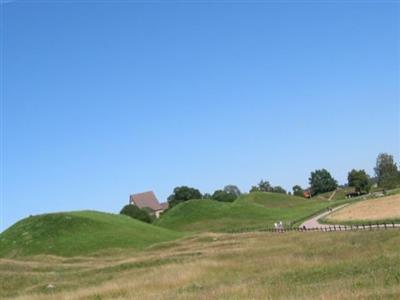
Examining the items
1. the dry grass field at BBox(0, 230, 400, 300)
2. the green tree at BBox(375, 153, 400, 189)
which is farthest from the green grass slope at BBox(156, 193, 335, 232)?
the dry grass field at BBox(0, 230, 400, 300)

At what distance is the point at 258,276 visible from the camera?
85.4 ft

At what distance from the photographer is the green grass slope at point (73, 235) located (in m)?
79.2

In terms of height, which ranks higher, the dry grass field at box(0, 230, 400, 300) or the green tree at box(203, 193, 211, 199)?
the green tree at box(203, 193, 211, 199)

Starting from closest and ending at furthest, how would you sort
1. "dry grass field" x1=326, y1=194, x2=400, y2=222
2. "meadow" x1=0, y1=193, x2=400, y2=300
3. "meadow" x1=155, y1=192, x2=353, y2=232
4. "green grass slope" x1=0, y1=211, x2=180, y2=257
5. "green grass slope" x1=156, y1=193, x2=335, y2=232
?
"meadow" x1=0, y1=193, x2=400, y2=300 < "dry grass field" x1=326, y1=194, x2=400, y2=222 < "green grass slope" x1=0, y1=211, x2=180, y2=257 < "meadow" x1=155, y1=192, x2=353, y2=232 < "green grass slope" x1=156, y1=193, x2=335, y2=232

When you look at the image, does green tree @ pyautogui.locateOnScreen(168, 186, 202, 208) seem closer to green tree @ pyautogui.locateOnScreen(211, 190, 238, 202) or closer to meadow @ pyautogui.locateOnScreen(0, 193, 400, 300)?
green tree @ pyautogui.locateOnScreen(211, 190, 238, 202)

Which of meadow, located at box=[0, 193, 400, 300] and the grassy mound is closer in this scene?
meadow, located at box=[0, 193, 400, 300]

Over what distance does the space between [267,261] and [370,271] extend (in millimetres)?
12107

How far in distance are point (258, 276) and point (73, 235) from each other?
62.3m

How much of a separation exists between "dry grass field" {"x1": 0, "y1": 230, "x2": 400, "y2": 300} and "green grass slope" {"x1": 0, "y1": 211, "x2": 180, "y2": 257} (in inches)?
1059

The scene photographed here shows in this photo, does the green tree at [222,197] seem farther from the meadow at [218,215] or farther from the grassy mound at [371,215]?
the grassy mound at [371,215]

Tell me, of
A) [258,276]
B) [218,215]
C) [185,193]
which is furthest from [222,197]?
[258,276]

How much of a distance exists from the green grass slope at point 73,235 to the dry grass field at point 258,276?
26894mm

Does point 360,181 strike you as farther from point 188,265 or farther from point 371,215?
point 188,265

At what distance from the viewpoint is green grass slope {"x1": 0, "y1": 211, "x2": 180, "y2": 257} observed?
7925 centimetres
